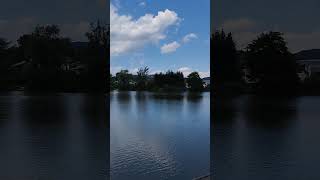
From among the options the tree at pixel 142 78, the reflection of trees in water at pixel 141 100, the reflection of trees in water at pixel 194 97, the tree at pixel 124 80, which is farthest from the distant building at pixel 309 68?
the tree at pixel 142 78

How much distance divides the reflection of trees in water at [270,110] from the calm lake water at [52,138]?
271 centimetres

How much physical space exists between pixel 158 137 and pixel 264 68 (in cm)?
444

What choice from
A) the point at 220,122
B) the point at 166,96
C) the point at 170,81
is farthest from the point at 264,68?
the point at 166,96

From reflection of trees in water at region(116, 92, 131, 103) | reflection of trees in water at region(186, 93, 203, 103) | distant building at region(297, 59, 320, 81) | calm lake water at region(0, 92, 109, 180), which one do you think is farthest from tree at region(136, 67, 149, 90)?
distant building at region(297, 59, 320, 81)

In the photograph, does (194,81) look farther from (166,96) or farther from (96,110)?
(96,110)

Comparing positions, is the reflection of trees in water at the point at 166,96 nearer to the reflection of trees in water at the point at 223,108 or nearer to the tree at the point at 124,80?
the tree at the point at 124,80

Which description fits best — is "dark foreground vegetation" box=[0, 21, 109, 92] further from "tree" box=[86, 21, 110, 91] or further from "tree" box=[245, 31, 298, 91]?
"tree" box=[245, 31, 298, 91]

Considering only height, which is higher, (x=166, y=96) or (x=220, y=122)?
(x=166, y=96)

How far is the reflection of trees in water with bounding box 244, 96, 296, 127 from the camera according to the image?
6.49m

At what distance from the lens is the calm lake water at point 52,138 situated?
609 centimetres

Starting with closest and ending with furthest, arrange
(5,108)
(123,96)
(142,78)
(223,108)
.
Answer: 1. (5,108)
2. (223,108)
3. (123,96)
4. (142,78)

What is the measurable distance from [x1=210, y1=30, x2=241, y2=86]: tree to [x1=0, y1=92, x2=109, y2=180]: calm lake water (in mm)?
2164

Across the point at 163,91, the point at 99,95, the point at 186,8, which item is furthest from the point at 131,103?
the point at 99,95

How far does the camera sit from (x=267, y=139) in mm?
6781
